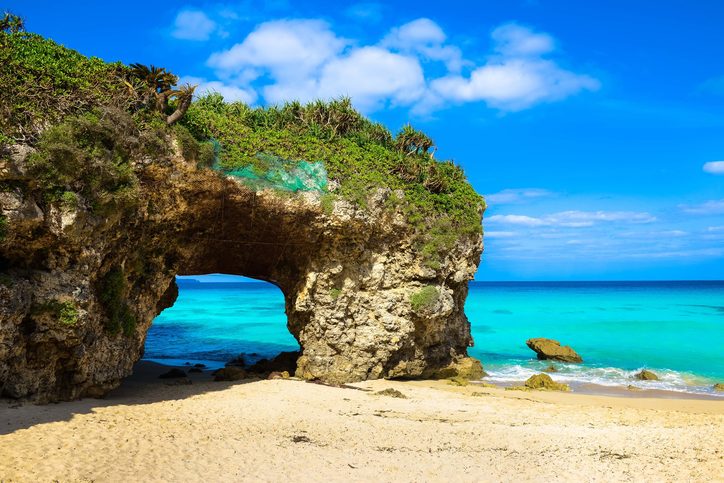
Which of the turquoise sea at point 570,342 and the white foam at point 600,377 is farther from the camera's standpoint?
the turquoise sea at point 570,342

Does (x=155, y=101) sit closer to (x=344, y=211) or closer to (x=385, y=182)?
(x=344, y=211)

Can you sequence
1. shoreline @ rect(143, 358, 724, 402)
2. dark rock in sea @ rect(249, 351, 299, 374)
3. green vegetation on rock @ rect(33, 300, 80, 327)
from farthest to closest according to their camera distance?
dark rock in sea @ rect(249, 351, 299, 374) → shoreline @ rect(143, 358, 724, 402) → green vegetation on rock @ rect(33, 300, 80, 327)

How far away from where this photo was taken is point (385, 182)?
65.1 feet

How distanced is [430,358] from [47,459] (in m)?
14.8

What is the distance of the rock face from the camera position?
40.3ft

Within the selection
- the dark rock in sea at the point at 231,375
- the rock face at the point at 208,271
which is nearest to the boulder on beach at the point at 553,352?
the rock face at the point at 208,271

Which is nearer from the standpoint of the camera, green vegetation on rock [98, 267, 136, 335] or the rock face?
the rock face

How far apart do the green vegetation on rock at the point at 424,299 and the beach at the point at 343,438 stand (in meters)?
3.83

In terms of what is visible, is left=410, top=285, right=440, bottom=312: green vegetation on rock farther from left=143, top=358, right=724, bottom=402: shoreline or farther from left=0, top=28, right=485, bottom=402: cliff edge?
left=143, top=358, right=724, bottom=402: shoreline

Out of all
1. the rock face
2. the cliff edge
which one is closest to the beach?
the rock face

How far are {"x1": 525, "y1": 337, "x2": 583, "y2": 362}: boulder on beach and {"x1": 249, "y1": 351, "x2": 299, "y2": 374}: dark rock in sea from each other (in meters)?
14.9

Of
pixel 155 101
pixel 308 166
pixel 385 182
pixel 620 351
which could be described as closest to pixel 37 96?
pixel 155 101

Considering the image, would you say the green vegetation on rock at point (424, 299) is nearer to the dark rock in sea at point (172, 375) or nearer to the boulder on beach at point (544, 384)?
the boulder on beach at point (544, 384)

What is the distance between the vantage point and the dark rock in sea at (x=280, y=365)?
21.1 meters
